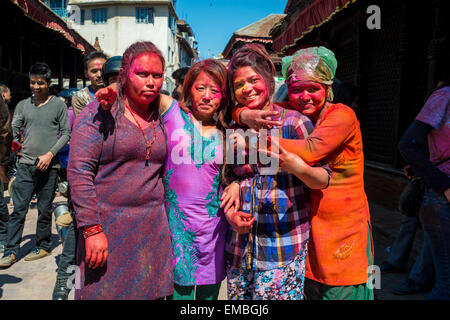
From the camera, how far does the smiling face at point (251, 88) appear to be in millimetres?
1801

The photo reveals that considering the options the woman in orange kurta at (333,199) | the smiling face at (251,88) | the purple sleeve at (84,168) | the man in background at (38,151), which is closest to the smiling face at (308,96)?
the woman in orange kurta at (333,199)

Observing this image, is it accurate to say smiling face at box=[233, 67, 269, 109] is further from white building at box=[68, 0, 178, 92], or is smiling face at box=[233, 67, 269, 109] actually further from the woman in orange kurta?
white building at box=[68, 0, 178, 92]

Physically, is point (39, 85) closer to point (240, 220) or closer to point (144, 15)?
point (240, 220)

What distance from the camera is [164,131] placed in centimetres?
191

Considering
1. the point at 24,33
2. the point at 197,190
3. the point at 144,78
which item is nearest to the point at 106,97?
the point at 144,78

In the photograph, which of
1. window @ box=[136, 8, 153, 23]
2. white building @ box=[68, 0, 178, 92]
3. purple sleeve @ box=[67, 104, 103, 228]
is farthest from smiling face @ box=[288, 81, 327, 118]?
window @ box=[136, 8, 153, 23]

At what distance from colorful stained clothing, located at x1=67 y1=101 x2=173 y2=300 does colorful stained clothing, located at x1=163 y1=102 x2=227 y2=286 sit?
0.29 ft

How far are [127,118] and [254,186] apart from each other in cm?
74

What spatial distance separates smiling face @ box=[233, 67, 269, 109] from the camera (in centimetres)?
180

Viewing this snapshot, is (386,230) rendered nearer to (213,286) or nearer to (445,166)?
(445,166)

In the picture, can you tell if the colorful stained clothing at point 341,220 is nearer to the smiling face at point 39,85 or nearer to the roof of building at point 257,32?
the smiling face at point 39,85

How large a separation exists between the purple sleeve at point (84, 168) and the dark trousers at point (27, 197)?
8.51ft

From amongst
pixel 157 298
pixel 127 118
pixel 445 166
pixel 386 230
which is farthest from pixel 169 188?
pixel 386 230

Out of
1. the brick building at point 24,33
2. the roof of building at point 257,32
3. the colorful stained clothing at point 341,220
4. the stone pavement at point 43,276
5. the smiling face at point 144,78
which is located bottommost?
the stone pavement at point 43,276
